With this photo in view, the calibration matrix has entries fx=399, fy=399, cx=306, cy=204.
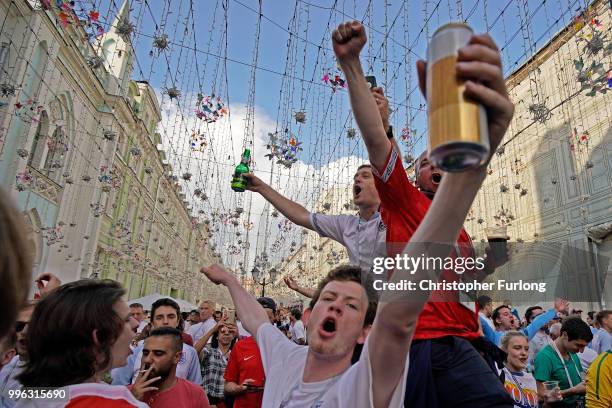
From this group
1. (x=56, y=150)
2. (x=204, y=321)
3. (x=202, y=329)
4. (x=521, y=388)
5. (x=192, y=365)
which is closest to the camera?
(x=521, y=388)

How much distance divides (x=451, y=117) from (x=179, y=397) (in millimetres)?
2731

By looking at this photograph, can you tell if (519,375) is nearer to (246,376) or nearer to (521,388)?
(521,388)

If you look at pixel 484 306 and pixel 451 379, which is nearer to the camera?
pixel 451 379

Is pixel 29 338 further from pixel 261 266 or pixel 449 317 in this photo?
pixel 261 266

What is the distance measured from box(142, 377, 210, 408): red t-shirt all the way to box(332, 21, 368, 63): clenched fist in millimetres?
2434

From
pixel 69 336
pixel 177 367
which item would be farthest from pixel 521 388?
pixel 69 336

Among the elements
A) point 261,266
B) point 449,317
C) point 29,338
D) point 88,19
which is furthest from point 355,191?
point 261,266

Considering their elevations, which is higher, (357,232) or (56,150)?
(56,150)

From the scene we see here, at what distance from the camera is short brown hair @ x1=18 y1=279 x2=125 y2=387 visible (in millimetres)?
1600

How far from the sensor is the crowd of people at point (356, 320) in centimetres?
72

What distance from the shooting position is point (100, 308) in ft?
5.80

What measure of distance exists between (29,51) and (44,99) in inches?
64.0

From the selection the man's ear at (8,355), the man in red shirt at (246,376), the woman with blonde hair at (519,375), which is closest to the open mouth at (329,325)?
the man's ear at (8,355)

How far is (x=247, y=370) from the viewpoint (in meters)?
3.88
